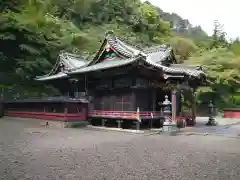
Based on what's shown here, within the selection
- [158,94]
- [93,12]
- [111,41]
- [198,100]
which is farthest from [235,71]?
[93,12]

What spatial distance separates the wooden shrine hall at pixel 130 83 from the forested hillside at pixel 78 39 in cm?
759

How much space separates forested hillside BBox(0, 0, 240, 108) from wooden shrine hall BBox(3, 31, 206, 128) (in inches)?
299

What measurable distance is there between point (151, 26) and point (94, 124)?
31.5 metres

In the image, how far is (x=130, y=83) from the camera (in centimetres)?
1659

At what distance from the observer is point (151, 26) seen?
153ft

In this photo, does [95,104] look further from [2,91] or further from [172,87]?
[2,91]

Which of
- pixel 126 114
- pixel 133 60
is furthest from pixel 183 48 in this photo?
pixel 133 60

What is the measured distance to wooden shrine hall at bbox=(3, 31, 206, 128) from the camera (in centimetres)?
1572

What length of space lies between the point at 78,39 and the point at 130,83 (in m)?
19.8

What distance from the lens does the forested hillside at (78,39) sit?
87.3 ft

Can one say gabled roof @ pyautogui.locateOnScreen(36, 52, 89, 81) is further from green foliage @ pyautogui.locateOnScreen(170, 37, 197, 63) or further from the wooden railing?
green foliage @ pyautogui.locateOnScreen(170, 37, 197, 63)

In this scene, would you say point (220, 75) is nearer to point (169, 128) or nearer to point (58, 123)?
point (169, 128)

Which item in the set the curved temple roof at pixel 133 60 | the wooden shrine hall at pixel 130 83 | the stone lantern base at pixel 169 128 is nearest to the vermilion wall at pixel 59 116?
the wooden shrine hall at pixel 130 83

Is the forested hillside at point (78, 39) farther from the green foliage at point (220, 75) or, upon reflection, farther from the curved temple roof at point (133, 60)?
the curved temple roof at point (133, 60)
